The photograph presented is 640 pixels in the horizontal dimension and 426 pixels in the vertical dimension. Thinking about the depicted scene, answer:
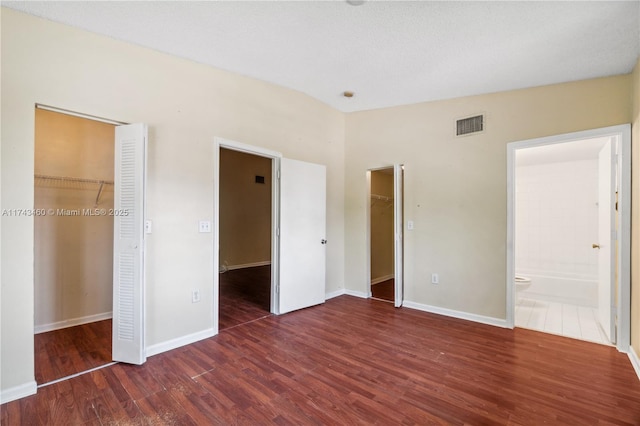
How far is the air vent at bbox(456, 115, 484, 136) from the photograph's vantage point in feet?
10.7

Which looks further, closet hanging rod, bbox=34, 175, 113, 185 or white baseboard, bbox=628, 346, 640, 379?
closet hanging rod, bbox=34, 175, 113, 185

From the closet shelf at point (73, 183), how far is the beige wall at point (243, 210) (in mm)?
2946

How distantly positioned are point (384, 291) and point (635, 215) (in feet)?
9.84

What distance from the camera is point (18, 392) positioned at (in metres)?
1.87

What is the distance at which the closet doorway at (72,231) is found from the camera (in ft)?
9.54

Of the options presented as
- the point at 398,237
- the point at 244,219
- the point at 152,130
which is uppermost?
the point at 152,130

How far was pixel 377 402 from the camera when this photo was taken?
1.82 metres

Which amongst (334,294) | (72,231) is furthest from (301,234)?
(72,231)

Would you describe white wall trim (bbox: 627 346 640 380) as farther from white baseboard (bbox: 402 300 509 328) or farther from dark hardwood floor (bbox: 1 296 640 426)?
white baseboard (bbox: 402 300 509 328)

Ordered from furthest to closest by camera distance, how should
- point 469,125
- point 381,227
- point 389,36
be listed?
point 381,227 → point 469,125 → point 389,36

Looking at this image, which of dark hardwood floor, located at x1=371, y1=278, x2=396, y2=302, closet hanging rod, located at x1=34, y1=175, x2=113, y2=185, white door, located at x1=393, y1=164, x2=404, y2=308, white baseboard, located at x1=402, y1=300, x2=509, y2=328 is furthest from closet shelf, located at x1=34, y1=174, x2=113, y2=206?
white baseboard, located at x1=402, y1=300, x2=509, y2=328

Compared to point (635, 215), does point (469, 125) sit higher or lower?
higher

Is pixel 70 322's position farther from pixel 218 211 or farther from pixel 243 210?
pixel 243 210

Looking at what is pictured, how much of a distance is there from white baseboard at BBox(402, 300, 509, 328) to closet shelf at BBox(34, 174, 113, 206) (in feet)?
13.2
